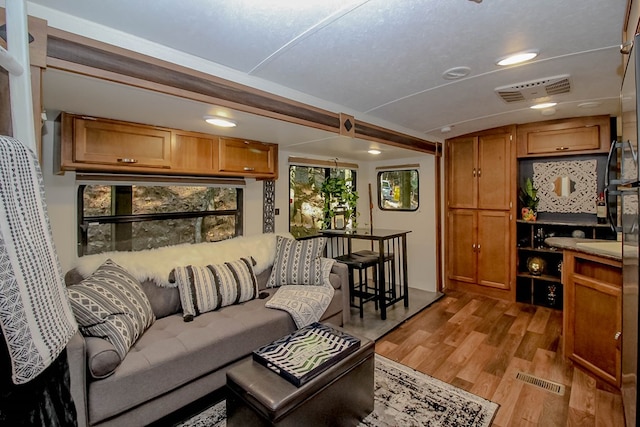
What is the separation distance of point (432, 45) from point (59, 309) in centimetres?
198

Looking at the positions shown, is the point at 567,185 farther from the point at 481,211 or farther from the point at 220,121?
the point at 220,121

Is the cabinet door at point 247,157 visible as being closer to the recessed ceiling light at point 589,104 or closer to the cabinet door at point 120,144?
the cabinet door at point 120,144

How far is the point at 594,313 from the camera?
2307 mm

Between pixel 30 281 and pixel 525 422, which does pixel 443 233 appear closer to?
pixel 525 422

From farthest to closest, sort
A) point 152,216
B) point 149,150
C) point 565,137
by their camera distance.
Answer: point 565,137 → point 152,216 → point 149,150

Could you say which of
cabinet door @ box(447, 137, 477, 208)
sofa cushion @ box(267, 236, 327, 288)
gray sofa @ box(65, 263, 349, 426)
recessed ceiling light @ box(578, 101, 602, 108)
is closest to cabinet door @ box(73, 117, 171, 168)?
gray sofa @ box(65, 263, 349, 426)

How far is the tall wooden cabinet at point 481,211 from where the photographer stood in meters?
3.99

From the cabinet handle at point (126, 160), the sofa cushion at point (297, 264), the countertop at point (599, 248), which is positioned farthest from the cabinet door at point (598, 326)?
the cabinet handle at point (126, 160)

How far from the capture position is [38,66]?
134 centimetres

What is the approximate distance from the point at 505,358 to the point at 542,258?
195 centimetres

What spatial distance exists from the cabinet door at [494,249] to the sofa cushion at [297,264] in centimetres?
239

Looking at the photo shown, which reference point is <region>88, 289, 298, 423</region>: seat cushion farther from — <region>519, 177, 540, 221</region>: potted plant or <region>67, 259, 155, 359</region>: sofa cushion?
<region>519, 177, 540, 221</region>: potted plant

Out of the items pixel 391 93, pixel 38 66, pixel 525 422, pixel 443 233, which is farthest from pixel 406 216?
pixel 38 66

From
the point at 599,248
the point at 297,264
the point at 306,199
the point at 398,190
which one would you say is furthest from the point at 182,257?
the point at 398,190
